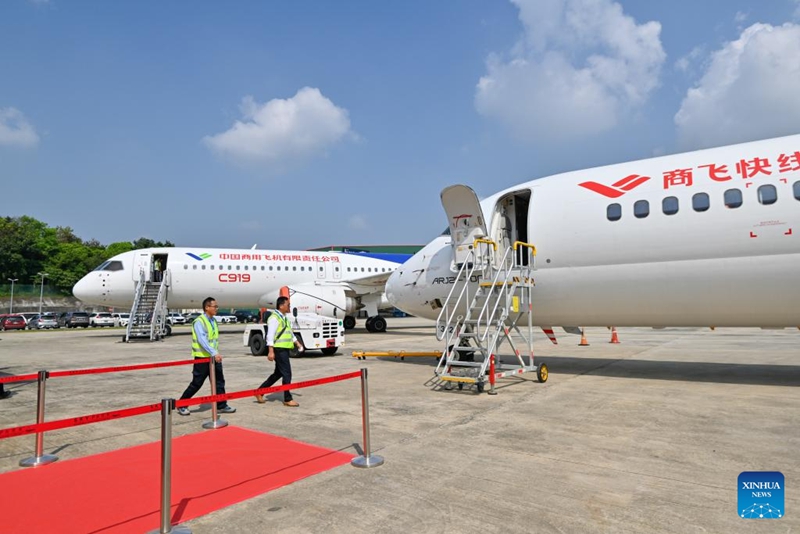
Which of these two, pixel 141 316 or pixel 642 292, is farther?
pixel 141 316

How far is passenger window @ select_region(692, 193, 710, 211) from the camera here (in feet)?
27.4

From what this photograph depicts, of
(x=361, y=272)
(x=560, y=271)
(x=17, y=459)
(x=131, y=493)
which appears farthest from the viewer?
(x=361, y=272)

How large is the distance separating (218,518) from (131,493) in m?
1.12

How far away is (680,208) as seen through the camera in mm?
8555

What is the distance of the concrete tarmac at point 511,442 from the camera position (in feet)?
12.0

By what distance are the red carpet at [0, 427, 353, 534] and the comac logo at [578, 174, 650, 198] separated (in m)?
7.04

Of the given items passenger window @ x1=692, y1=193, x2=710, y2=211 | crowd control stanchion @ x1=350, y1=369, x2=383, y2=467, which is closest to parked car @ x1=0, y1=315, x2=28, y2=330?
crowd control stanchion @ x1=350, y1=369, x2=383, y2=467

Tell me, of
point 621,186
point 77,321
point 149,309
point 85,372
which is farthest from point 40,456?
point 77,321

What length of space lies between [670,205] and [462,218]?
12.8 feet

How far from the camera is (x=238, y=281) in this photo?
24094 mm

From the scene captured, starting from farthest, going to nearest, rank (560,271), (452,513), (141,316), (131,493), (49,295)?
(49,295) < (141,316) < (560,271) < (131,493) < (452,513)

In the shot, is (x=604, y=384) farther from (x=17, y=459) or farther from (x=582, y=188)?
(x=17, y=459)

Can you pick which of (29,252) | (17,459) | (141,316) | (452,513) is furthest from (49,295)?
(452,513)

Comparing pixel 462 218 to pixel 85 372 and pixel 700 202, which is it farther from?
pixel 85 372
